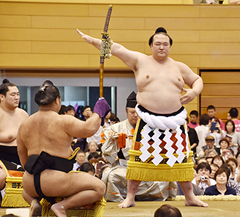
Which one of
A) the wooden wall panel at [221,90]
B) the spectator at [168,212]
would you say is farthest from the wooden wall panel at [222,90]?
the spectator at [168,212]

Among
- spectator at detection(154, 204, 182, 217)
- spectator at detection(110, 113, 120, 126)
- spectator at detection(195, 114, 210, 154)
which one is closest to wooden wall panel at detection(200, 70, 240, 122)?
spectator at detection(195, 114, 210, 154)

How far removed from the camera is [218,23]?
7613mm

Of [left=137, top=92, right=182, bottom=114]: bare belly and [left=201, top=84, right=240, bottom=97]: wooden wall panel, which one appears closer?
[left=137, top=92, right=182, bottom=114]: bare belly

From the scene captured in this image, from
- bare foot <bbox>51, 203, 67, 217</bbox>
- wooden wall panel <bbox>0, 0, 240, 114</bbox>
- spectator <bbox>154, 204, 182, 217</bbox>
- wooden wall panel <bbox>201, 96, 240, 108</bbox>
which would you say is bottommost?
bare foot <bbox>51, 203, 67, 217</bbox>

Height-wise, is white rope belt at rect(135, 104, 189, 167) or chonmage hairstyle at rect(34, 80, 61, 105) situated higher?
chonmage hairstyle at rect(34, 80, 61, 105)

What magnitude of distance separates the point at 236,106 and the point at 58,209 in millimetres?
5975

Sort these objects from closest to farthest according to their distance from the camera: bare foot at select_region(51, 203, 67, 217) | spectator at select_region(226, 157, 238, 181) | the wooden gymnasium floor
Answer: bare foot at select_region(51, 203, 67, 217) → the wooden gymnasium floor → spectator at select_region(226, 157, 238, 181)

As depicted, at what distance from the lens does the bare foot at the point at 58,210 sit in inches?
91.4

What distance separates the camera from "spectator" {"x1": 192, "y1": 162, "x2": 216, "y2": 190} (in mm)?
4332

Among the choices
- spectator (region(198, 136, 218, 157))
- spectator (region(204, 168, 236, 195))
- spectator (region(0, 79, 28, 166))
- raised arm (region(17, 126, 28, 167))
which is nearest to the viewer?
raised arm (region(17, 126, 28, 167))

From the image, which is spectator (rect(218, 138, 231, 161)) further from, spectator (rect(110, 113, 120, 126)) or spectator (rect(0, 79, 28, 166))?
spectator (rect(0, 79, 28, 166))

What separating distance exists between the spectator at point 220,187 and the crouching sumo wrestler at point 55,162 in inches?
76.7

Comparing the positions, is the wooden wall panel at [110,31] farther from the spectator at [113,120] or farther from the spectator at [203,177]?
the spectator at [203,177]

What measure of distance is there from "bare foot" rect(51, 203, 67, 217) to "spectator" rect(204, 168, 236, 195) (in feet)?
6.81
